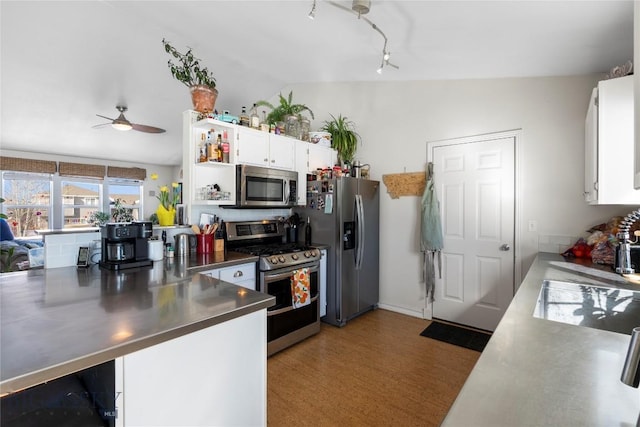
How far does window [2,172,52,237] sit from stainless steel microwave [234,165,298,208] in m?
6.37

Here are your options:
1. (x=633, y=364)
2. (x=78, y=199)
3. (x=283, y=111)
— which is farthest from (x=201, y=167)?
(x=78, y=199)

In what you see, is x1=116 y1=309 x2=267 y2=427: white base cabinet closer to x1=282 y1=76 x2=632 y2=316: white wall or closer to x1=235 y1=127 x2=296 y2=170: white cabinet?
x1=235 y1=127 x2=296 y2=170: white cabinet

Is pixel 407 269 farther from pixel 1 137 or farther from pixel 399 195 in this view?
pixel 1 137

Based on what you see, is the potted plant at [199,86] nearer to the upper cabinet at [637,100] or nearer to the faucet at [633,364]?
the upper cabinet at [637,100]

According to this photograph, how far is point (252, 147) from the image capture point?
2945 mm

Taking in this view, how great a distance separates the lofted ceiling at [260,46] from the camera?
203 cm

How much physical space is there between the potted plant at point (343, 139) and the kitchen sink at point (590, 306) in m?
2.61

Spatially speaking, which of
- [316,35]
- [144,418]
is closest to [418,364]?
[144,418]

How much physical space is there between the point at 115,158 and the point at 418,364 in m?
8.03

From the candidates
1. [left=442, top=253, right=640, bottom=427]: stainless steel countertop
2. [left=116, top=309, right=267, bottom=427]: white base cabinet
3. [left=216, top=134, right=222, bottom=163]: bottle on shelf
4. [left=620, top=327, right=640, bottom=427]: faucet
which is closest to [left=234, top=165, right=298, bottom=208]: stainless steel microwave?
[left=216, top=134, right=222, bottom=163]: bottle on shelf

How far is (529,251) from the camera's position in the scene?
2984 millimetres

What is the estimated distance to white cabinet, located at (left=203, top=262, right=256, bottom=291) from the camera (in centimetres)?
233

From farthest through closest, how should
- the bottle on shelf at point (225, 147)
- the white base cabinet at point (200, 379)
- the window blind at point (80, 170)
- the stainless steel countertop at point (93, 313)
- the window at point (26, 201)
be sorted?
the window blind at point (80, 170)
the window at point (26, 201)
the bottle on shelf at point (225, 147)
the white base cabinet at point (200, 379)
the stainless steel countertop at point (93, 313)

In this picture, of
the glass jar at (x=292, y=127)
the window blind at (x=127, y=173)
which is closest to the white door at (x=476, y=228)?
the glass jar at (x=292, y=127)
